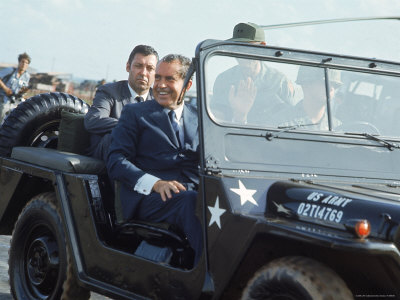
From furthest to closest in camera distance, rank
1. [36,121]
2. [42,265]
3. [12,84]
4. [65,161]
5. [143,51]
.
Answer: [12,84]
[143,51]
[36,121]
[42,265]
[65,161]

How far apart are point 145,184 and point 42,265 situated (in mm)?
1128

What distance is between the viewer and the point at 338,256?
3438 millimetres

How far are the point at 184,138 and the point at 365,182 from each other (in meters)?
1.09

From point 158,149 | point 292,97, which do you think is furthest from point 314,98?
point 158,149

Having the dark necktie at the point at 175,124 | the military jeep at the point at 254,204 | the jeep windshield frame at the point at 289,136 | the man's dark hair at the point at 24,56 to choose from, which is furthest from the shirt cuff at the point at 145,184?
the man's dark hair at the point at 24,56

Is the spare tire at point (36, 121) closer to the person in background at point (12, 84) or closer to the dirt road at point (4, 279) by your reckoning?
the dirt road at point (4, 279)

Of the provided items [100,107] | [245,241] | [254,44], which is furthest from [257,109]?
[100,107]

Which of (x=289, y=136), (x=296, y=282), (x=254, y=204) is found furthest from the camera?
(x=289, y=136)

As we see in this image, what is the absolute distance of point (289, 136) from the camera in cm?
404

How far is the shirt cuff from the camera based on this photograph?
166 inches

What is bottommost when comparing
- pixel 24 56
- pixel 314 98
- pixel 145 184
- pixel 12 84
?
pixel 145 184

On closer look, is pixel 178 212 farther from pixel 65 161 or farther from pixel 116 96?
pixel 116 96

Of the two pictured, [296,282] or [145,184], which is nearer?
[296,282]

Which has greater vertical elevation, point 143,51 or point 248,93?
Answer: point 143,51
